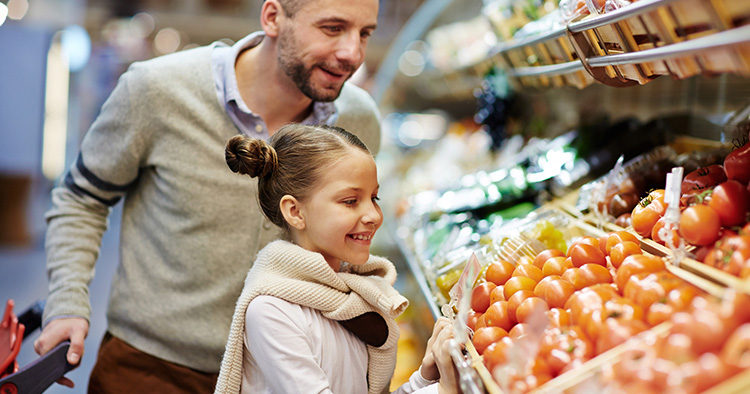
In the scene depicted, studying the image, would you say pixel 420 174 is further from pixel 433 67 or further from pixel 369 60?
pixel 369 60

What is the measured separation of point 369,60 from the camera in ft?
33.9

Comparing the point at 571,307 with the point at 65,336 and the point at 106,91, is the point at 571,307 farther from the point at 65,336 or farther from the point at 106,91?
the point at 106,91

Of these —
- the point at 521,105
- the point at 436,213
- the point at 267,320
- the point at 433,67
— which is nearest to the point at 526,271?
the point at 267,320

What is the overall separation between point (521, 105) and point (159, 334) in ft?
8.66

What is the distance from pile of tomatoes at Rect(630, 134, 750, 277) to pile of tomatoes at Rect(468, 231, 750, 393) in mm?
66

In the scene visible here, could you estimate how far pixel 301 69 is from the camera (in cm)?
183

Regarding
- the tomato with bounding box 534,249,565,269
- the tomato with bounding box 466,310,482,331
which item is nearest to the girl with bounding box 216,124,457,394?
the tomato with bounding box 466,310,482,331

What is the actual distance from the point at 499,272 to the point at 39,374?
4.08ft

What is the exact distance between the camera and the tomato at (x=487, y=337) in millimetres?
1231

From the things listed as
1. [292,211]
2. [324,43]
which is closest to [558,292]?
[292,211]

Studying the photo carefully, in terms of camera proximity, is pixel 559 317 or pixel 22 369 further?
pixel 22 369

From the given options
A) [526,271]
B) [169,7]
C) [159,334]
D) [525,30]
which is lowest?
[526,271]

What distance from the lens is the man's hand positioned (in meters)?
1.73

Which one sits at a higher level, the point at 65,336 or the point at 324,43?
the point at 324,43
